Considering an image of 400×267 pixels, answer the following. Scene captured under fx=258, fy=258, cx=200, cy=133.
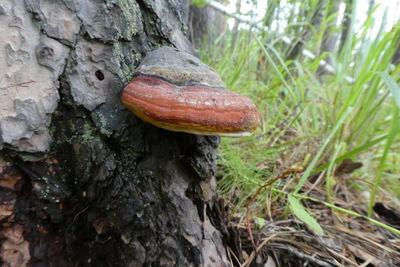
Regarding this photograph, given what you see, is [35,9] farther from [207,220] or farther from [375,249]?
[375,249]

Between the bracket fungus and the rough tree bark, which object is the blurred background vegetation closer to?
the rough tree bark

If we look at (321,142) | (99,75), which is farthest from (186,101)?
(321,142)

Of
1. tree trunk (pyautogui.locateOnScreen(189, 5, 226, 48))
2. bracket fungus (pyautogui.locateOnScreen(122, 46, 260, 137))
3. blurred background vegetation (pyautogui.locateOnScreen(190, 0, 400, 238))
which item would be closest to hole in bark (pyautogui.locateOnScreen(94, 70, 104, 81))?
bracket fungus (pyautogui.locateOnScreen(122, 46, 260, 137))

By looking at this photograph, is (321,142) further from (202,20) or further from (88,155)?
(202,20)

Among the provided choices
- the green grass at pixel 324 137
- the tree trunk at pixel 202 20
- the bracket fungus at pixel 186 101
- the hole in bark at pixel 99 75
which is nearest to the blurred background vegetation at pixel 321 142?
the green grass at pixel 324 137

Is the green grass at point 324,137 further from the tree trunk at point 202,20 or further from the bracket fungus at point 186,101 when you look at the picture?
the tree trunk at point 202,20

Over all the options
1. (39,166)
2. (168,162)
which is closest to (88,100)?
(39,166)
